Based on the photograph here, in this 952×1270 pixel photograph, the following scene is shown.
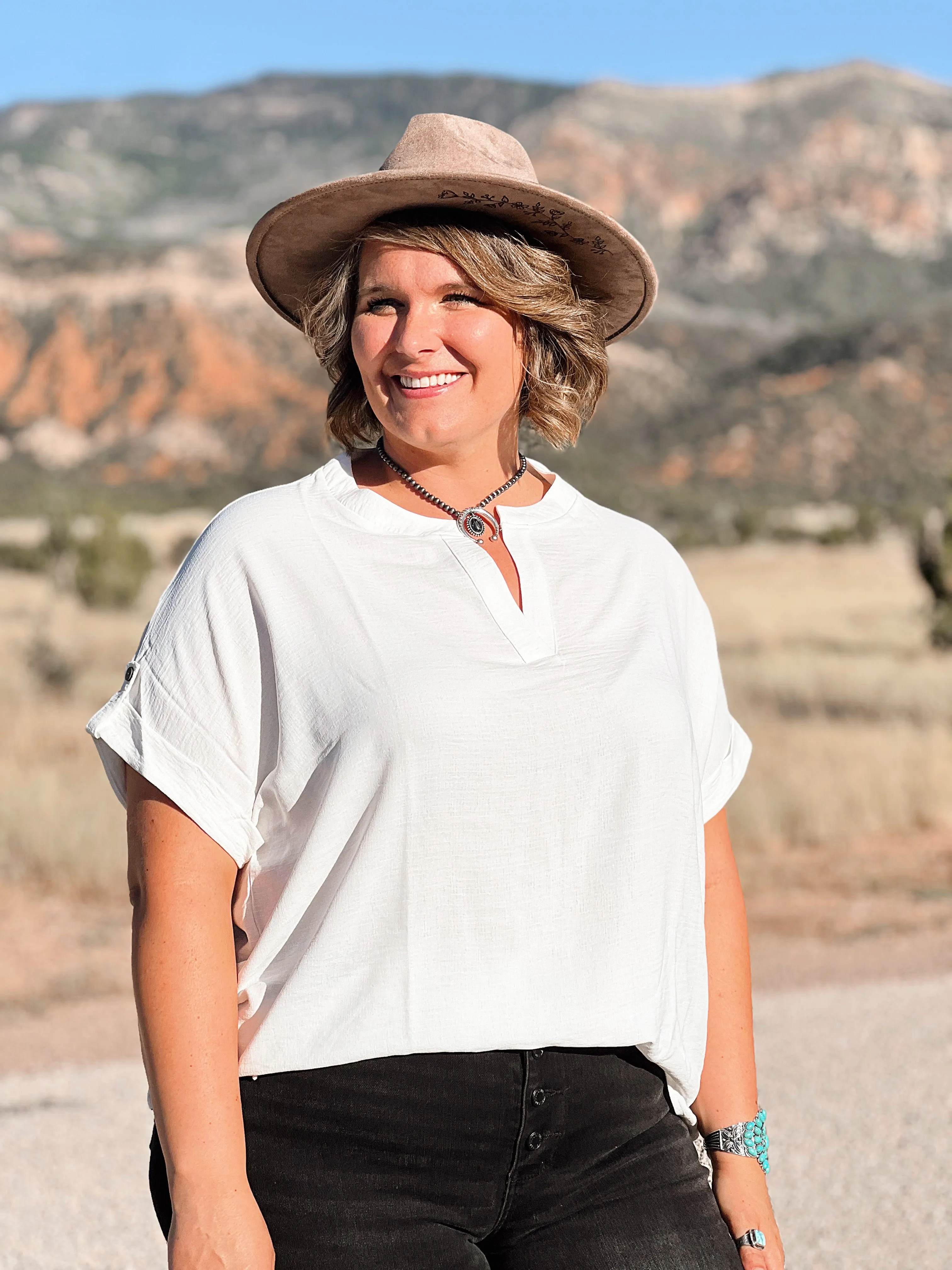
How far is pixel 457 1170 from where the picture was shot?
1663mm

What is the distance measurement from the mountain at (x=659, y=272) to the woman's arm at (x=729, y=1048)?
19601 mm

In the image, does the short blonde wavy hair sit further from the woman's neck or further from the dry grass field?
the dry grass field

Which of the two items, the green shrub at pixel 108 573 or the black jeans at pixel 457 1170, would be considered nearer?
the black jeans at pixel 457 1170

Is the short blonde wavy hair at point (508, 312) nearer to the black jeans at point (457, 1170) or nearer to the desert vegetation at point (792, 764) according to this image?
the black jeans at point (457, 1170)

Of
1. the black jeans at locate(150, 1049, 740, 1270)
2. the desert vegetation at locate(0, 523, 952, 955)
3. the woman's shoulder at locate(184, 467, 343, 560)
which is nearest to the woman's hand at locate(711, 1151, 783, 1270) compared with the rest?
the black jeans at locate(150, 1049, 740, 1270)

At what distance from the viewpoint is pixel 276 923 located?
1.71 meters

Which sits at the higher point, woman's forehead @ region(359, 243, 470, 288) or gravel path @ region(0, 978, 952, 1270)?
woman's forehead @ region(359, 243, 470, 288)

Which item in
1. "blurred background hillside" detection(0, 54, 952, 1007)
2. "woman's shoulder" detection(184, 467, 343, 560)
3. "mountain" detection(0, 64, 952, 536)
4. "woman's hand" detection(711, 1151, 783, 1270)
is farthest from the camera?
"mountain" detection(0, 64, 952, 536)

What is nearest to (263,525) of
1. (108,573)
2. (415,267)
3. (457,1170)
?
(415,267)

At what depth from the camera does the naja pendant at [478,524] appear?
1.89 m

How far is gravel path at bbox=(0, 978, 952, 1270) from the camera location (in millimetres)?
3602

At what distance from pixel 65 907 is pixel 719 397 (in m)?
71.9

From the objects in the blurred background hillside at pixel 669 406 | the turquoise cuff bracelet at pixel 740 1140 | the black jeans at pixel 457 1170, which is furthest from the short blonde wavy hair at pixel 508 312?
the blurred background hillside at pixel 669 406

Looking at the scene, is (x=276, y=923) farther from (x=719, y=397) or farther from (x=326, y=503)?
(x=719, y=397)
